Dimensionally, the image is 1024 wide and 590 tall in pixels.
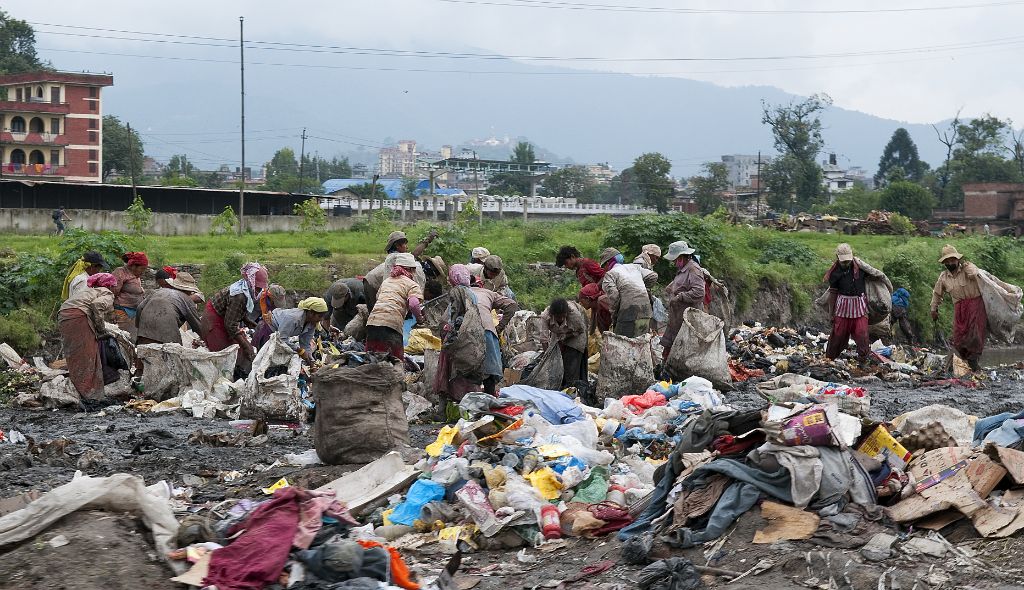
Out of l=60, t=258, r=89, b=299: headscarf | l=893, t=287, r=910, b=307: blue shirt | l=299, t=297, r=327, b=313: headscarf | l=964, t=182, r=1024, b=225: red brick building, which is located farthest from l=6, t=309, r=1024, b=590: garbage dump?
l=964, t=182, r=1024, b=225: red brick building

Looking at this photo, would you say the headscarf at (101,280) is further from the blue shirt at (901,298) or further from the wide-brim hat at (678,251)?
the blue shirt at (901,298)

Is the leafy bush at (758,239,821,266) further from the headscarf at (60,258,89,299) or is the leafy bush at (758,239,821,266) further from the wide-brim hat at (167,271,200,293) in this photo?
the headscarf at (60,258,89,299)

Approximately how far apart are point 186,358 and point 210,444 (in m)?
2.09

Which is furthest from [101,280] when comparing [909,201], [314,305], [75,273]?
[909,201]

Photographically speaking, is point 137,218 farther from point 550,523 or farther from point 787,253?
point 550,523

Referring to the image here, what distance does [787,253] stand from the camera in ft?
80.1

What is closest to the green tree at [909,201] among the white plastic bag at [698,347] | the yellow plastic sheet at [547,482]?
the white plastic bag at [698,347]

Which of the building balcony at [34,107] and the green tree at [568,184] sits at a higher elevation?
the building balcony at [34,107]

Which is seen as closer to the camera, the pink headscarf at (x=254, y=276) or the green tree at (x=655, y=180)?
the pink headscarf at (x=254, y=276)

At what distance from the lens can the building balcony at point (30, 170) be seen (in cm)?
5119

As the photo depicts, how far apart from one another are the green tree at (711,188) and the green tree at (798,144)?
263 centimetres

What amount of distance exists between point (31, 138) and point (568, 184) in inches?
1481

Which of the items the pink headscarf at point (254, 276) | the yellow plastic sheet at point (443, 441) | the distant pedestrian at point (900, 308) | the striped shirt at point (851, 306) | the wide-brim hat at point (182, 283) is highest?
the pink headscarf at point (254, 276)

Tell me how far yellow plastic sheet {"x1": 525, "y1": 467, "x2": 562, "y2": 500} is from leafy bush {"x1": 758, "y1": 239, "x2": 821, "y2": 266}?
17.5 meters
